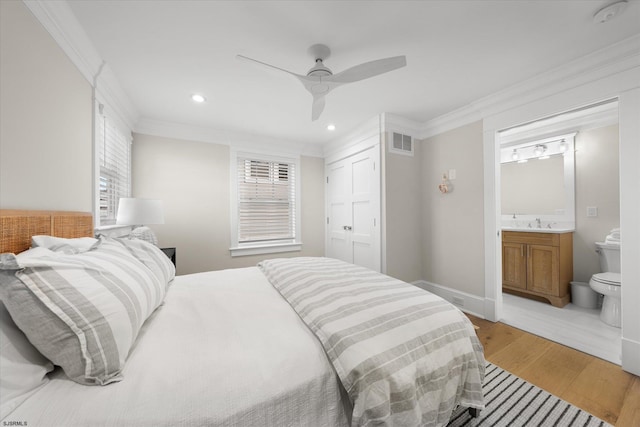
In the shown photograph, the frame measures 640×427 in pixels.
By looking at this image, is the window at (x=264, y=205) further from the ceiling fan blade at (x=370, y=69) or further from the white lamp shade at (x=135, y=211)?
the ceiling fan blade at (x=370, y=69)

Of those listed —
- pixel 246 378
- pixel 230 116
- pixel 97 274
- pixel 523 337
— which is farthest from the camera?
pixel 230 116

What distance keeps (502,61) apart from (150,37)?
274cm

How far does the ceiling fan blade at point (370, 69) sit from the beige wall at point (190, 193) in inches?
93.5

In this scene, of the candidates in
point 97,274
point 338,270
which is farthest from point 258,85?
point 97,274

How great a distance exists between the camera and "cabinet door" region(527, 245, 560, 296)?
286 cm

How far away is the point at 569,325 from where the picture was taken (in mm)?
2422

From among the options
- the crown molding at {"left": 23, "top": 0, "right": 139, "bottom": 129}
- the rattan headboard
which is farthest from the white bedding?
the crown molding at {"left": 23, "top": 0, "right": 139, "bottom": 129}

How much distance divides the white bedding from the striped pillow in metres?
0.06

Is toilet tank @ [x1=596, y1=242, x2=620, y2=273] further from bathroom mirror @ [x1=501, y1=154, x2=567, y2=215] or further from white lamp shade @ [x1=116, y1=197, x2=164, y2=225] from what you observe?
white lamp shade @ [x1=116, y1=197, x2=164, y2=225]

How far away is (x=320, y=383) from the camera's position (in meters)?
0.79

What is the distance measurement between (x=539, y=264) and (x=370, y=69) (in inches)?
128

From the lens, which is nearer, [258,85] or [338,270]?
[338,270]

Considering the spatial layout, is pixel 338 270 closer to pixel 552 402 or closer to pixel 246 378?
pixel 246 378

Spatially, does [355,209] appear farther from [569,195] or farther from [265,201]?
[569,195]
